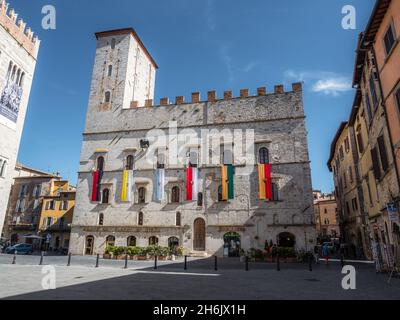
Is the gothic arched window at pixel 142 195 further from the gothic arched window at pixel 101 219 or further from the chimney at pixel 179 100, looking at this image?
the chimney at pixel 179 100

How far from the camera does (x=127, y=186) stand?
26.7 meters

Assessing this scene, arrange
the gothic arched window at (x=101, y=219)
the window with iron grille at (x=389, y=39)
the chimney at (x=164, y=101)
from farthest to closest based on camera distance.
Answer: the chimney at (x=164, y=101) < the gothic arched window at (x=101, y=219) < the window with iron grille at (x=389, y=39)

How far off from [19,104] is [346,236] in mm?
33865

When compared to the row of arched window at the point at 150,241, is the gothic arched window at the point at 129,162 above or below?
above

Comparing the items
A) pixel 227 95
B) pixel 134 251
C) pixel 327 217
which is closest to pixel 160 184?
pixel 134 251

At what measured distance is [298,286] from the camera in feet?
30.4

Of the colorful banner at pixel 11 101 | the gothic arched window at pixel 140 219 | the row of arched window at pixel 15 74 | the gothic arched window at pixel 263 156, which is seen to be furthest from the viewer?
the gothic arched window at pixel 140 219

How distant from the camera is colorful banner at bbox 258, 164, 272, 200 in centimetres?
2370

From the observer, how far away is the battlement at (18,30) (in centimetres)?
2327

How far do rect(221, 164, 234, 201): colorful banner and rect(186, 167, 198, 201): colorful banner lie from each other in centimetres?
248

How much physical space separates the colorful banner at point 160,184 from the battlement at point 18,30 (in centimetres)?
1633

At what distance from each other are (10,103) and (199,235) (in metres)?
19.2

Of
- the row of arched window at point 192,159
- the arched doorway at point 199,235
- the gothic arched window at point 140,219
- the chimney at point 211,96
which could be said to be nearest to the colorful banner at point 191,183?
the row of arched window at point 192,159

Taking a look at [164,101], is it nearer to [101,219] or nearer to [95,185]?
[95,185]
